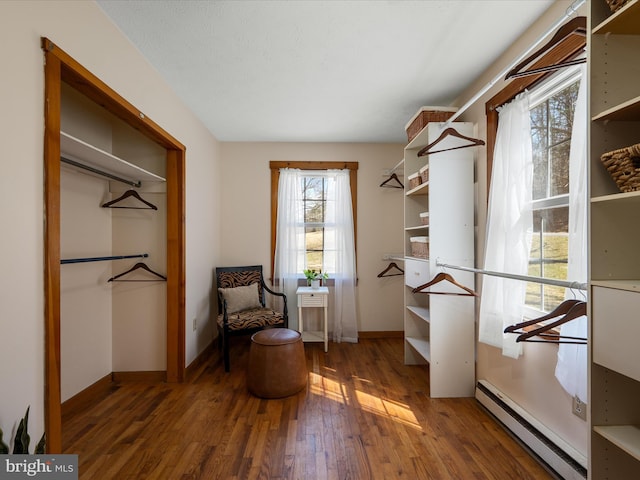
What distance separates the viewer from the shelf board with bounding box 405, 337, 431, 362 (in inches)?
99.4

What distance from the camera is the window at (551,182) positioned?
1.67 m

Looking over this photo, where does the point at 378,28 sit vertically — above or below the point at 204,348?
above

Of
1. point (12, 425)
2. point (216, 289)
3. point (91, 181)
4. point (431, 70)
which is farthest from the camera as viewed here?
point (216, 289)

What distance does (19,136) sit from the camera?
3.80ft

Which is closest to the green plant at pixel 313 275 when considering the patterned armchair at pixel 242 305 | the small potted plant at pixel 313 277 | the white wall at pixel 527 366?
the small potted plant at pixel 313 277

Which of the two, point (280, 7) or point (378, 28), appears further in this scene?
point (378, 28)

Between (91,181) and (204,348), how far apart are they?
197 centimetres

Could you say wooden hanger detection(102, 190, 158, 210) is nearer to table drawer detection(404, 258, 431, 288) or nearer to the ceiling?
the ceiling

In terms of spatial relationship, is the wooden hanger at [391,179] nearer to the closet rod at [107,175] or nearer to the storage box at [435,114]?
the storage box at [435,114]

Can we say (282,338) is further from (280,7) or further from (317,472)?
(280,7)

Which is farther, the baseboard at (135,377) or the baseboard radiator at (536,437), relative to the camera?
the baseboard at (135,377)

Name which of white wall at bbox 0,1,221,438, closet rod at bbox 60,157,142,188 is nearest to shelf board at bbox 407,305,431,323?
white wall at bbox 0,1,221,438

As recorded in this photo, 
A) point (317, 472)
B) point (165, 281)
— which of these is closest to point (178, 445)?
point (317, 472)

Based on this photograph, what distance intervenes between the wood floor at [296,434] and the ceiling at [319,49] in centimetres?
251
